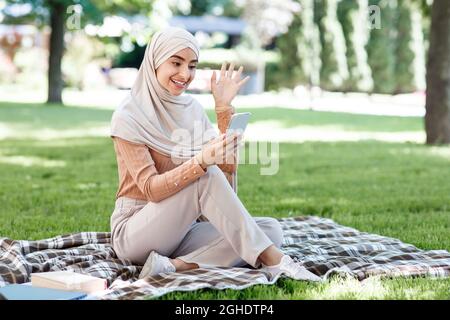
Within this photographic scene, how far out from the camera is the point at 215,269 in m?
3.70

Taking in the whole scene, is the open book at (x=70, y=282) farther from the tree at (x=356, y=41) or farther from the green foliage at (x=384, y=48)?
the green foliage at (x=384, y=48)

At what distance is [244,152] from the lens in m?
10.0

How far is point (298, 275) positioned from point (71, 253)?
128 cm

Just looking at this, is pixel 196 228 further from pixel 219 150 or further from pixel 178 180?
pixel 219 150

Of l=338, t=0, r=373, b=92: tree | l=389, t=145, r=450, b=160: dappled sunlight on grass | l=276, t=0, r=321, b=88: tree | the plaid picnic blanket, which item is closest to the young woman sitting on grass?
the plaid picnic blanket

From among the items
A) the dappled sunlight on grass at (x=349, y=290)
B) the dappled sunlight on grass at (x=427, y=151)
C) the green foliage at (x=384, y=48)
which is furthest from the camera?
the green foliage at (x=384, y=48)

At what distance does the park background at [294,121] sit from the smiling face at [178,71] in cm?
105

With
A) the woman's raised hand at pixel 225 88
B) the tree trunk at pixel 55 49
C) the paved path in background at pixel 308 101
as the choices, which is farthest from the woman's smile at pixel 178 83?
the tree trunk at pixel 55 49

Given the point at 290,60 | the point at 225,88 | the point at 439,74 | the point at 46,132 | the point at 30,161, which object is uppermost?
the point at 290,60

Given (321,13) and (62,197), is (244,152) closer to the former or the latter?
(62,197)

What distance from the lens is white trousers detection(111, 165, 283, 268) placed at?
357cm

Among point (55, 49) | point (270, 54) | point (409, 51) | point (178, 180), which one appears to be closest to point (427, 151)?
point (178, 180)

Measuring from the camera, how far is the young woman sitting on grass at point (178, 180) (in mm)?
3566

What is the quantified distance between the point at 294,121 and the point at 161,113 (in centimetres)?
1156
